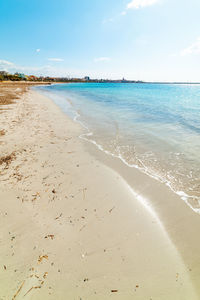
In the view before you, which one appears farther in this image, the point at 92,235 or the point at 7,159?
the point at 7,159

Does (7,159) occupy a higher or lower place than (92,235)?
higher

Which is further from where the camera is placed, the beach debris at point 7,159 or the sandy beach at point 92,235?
the beach debris at point 7,159

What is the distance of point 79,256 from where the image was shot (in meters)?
2.92

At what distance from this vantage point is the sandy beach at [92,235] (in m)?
2.51

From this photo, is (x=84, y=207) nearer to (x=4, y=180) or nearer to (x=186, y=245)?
(x=186, y=245)

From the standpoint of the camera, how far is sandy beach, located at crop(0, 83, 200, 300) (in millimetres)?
2512

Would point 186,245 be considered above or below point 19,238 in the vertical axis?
below

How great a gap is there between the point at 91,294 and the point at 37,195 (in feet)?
9.57

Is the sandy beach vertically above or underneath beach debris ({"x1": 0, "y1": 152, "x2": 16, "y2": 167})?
underneath

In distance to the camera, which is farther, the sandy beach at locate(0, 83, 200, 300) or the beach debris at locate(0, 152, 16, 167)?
the beach debris at locate(0, 152, 16, 167)

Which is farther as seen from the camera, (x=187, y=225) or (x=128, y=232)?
(x=187, y=225)

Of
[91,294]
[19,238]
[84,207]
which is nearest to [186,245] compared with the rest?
[91,294]

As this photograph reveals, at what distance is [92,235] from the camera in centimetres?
334

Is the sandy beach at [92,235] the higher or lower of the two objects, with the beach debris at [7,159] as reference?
lower
